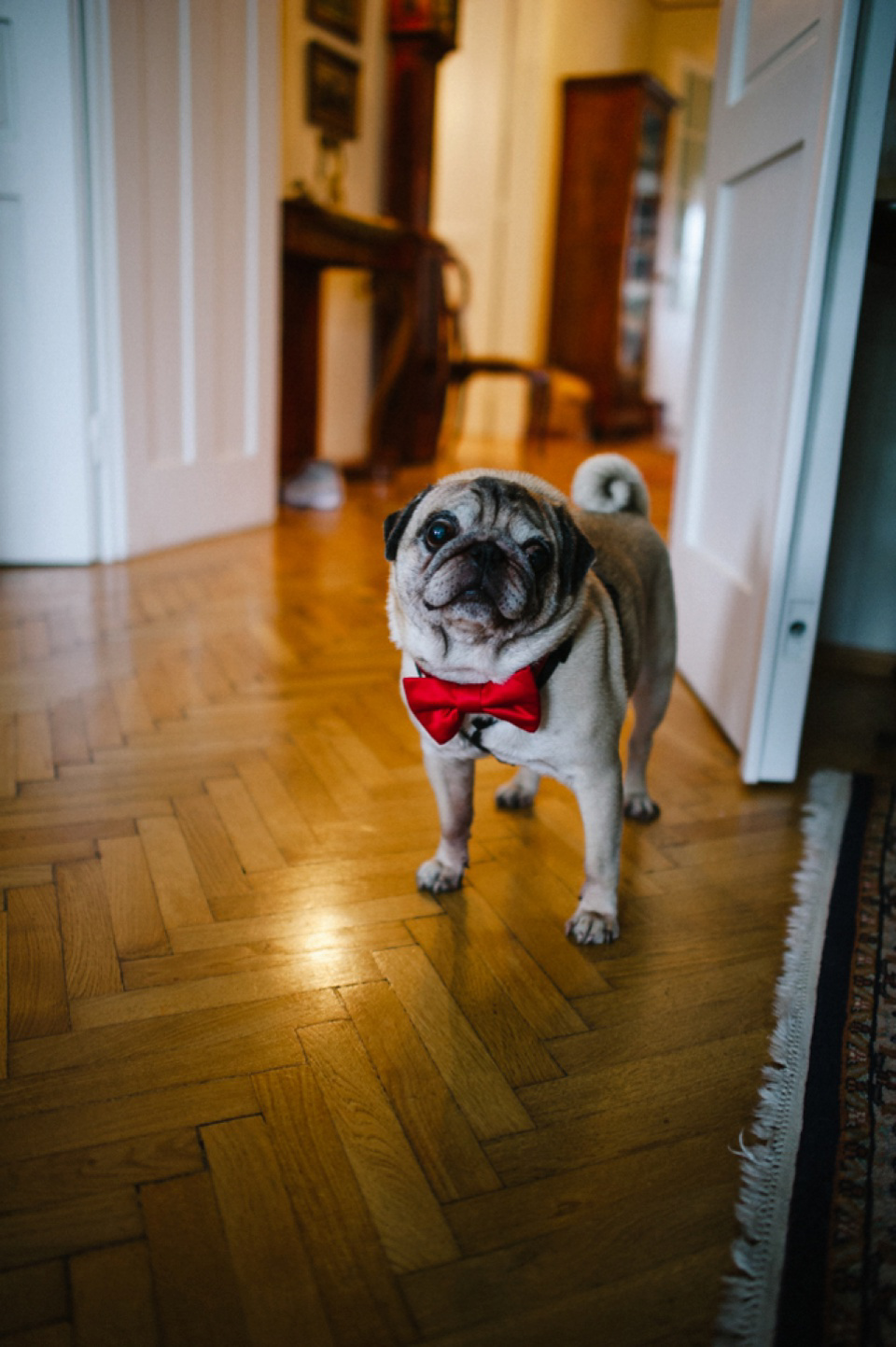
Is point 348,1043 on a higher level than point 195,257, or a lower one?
lower

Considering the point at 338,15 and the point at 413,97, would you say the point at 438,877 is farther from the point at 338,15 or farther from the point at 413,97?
the point at 413,97

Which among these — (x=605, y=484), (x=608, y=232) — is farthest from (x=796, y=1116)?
(x=608, y=232)

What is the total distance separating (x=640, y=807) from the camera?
1.62m

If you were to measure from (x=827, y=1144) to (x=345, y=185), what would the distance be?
4.67m

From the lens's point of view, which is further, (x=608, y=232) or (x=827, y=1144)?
(x=608, y=232)

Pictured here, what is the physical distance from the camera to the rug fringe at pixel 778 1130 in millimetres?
776

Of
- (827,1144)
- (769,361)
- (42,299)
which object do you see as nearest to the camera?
(827,1144)

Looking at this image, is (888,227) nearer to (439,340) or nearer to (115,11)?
(115,11)

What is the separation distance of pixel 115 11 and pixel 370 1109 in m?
2.93

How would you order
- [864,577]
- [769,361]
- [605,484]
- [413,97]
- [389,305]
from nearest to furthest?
1. [605,484]
2. [769,361]
3. [864,577]
4. [413,97]
5. [389,305]

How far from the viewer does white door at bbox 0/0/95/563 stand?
2623 millimetres

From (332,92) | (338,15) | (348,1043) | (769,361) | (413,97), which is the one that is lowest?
(348,1043)

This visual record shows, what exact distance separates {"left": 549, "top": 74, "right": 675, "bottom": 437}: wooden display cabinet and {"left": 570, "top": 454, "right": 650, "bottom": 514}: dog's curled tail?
19.8ft

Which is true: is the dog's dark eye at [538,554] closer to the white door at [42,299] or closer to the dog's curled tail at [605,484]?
the dog's curled tail at [605,484]
